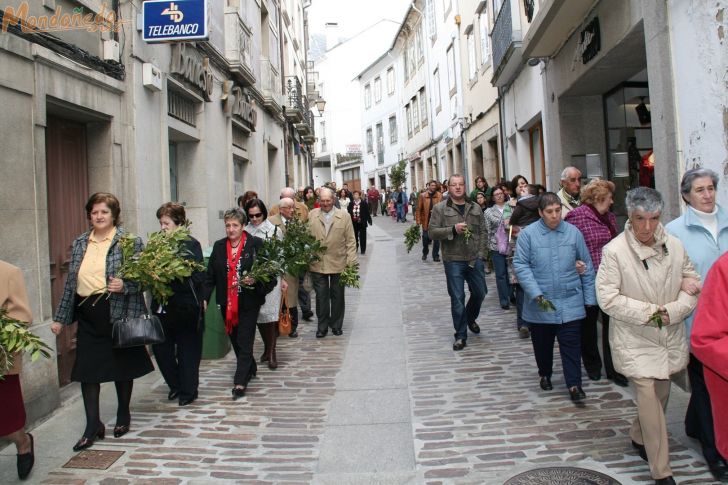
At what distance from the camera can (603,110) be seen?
10.4 metres

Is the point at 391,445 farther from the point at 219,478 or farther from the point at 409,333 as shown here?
the point at 409,333

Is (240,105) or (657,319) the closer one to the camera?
(657,319)

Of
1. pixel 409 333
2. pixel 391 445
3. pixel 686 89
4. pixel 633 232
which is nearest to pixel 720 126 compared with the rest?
pixel 686 89

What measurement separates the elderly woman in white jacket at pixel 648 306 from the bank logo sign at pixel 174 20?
235 inches

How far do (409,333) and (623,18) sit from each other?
4.44 meters

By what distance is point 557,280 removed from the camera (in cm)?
518

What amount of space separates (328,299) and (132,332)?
3.71 metres

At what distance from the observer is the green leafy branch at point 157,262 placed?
15.5ft

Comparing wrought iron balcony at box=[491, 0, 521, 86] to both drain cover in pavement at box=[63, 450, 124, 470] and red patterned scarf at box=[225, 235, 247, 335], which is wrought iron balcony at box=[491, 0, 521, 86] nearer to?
red patterned scarf at box=[225, 235, 247, 335]

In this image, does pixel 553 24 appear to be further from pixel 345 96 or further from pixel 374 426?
pixel 345 96

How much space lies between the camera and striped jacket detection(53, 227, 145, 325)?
184 inches

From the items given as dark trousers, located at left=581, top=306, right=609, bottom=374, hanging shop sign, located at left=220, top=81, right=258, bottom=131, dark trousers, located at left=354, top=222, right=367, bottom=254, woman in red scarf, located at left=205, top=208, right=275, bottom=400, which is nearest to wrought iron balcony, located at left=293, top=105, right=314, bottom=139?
dark trousers, located at left=354, top=222, right=367, bottom=254

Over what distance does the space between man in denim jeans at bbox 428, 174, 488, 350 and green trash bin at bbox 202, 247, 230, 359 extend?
260 centimetres

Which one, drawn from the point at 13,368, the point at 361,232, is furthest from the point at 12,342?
the point at 361,232
